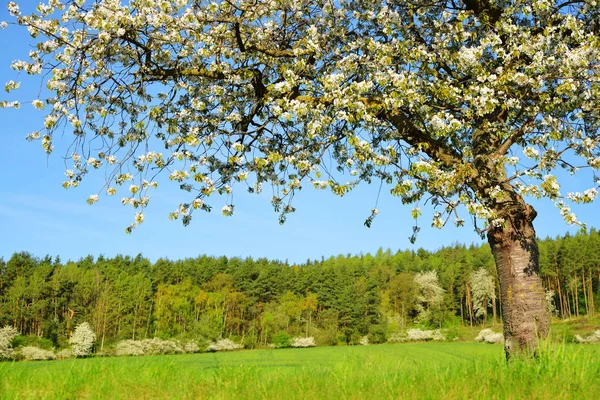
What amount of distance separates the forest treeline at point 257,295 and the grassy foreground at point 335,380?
69952 millimetres

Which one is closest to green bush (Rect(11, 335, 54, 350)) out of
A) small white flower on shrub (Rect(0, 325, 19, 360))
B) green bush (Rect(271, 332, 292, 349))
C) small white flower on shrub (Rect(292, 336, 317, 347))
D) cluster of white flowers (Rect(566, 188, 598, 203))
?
small white flower on shrub (Rect(0, 325, 19, 360))

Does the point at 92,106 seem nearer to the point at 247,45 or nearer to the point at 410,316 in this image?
the point at 247,45

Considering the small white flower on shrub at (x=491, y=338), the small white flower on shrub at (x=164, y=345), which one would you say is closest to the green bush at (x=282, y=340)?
the small white flower on shrub at (x=164, y=345)

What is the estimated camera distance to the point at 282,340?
292 feet

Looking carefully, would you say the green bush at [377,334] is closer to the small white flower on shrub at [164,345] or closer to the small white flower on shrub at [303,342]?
the small white flower on shrub at [303,342]

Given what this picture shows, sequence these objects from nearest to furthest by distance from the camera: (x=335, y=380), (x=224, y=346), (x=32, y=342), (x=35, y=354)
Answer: (x=335, y=380) < (x=35, y=354) < (x=32, y=342) < (x=224, y=346)

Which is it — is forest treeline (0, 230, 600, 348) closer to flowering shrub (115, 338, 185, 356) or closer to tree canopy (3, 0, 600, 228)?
flowering shrub (115, 338, 185, 356)

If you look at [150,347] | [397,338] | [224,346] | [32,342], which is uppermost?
[150,347]

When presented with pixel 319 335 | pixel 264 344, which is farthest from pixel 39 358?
pixel 319 335

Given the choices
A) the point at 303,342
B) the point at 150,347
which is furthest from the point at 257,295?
the point at 150,347

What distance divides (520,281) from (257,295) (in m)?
95.7

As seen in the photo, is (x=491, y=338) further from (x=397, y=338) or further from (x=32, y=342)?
(x=32, y=342)

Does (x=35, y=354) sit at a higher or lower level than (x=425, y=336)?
lower

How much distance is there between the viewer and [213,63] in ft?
35.9
